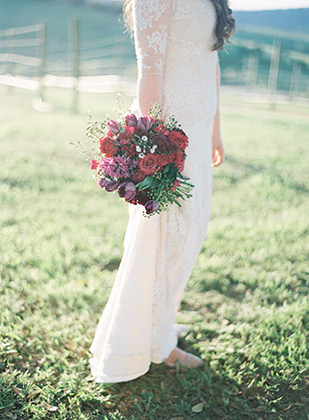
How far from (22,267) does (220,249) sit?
175cm

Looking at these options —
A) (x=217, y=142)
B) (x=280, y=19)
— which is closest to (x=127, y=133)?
(x=217, y=142)

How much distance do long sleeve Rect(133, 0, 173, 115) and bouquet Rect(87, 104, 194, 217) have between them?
0.65ft

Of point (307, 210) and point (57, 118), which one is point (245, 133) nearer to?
point (57, 118)

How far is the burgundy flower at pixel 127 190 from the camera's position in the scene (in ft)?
6.45

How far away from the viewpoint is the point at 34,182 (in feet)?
19.4

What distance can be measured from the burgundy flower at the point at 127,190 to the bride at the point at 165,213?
43cm

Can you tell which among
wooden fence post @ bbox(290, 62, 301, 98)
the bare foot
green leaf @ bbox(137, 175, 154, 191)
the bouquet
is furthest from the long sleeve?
wooden fence post @ bbox(290, 62, 301, 98)

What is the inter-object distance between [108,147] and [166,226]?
0.64 metres

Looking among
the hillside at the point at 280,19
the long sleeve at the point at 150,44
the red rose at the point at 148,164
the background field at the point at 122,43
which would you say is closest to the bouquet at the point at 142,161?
the red rose at the point at 148,164

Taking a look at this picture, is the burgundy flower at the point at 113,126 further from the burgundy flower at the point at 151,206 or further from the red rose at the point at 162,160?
the burgundy flower at the point at 151,206

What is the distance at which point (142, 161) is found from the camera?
1.96 metres

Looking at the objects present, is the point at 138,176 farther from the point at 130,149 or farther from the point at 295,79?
the point at 295,79

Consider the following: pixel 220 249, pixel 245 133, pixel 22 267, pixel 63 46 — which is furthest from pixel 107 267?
pixel 63 46

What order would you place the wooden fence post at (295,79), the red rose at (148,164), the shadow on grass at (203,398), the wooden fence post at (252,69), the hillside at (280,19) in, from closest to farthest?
the red rose at (148,164), the shadow on grass at (203,398), the wooden fence post at (295,79), the wooden fence post at (252,69), the hillside at (280,19)
